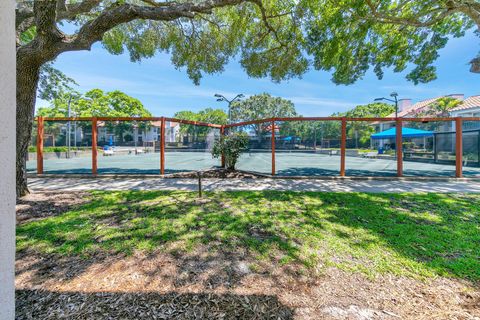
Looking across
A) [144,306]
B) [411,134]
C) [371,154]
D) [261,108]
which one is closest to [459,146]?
[411,134]

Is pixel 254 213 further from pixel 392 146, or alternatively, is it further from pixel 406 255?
pixel 392 146

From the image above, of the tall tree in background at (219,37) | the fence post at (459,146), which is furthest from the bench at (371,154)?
the tall tree in background at (219,37)

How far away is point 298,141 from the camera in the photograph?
41.2 ft

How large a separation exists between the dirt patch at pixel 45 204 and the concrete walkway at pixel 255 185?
83cm

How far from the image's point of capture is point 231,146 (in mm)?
9648

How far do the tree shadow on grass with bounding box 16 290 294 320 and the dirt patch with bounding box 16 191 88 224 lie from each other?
2.72m

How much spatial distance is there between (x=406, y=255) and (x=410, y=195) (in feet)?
12.6

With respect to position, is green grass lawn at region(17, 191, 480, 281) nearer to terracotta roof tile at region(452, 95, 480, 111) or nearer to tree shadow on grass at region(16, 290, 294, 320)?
tree shadow on grass at region(16, 290, 294, 320)

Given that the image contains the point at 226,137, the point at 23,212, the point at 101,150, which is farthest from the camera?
the point at 101,150

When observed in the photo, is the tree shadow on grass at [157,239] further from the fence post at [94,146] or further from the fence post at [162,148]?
the fence post at [94,146]

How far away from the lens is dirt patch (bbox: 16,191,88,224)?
4.36m

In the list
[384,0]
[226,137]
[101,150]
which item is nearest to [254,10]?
[384,0]

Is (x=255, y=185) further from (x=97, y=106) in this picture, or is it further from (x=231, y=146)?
(x=97, y=106)
